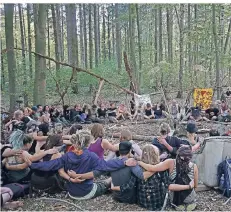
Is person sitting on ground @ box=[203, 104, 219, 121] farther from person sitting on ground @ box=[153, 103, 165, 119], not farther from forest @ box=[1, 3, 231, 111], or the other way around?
forest @ box=[1, 3, 231, 111]

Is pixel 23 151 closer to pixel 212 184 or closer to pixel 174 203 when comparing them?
pixel 174 203

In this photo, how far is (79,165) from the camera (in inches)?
211

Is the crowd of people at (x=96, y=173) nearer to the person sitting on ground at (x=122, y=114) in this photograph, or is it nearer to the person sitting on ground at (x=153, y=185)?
the person sitting on ground at (x=153, y=185)

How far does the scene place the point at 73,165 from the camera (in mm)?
5375

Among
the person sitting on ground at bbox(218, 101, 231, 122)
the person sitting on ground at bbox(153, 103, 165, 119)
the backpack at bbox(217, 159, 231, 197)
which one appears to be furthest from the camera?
the person sitting on ground at bbox(153, 103, 165, 119)

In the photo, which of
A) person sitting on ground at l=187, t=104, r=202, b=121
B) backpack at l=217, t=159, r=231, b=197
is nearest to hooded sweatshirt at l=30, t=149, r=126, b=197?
backpack at l=217, t=159, r=231, b=197

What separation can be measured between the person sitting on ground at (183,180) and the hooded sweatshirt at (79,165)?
556 mm

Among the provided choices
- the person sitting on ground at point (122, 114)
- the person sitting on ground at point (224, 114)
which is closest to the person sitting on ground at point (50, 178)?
the person sitting on ground at point (122, 114)

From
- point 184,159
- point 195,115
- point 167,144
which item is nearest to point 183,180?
point 184,159

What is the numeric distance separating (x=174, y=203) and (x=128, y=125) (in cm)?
757

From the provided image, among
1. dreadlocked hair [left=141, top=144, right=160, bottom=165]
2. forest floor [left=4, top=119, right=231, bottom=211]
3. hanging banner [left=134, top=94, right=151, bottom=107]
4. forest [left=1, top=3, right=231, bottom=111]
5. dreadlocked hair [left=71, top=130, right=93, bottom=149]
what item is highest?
forest [left=1, top=3, right=231, bottom=111]

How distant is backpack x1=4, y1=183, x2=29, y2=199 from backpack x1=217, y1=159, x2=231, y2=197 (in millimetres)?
2982

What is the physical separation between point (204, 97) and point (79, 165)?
10.3m

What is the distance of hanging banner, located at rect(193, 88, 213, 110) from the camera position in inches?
576
